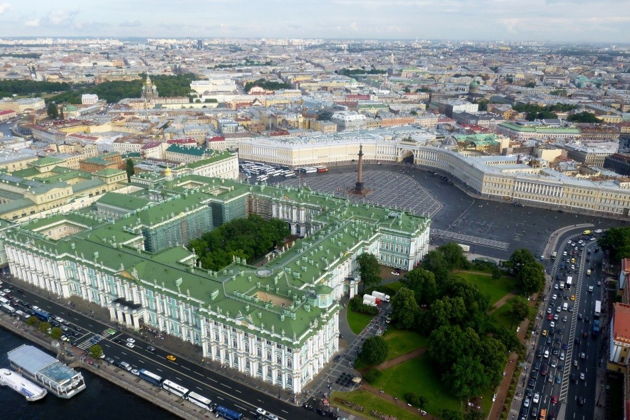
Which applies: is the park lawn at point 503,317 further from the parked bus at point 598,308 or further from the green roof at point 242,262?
the green roof at point 242,262

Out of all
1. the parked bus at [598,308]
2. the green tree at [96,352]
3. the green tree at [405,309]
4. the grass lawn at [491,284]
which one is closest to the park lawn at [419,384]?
the green tree at [405,309]

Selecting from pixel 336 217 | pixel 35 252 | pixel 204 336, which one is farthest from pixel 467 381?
pixel 35 252

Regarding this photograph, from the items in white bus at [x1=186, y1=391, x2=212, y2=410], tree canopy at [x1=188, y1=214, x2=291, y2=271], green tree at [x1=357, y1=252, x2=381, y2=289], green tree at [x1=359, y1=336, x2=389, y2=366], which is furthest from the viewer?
tree canopy at [x1=188, y1=214, x2=291, y2=271]

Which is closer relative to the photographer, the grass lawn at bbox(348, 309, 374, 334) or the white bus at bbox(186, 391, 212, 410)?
the white bus at bbox(186, 391, 212, 410)

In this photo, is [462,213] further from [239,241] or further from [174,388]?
[174,388]

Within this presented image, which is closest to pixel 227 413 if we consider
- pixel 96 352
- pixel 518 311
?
pixel 96 352

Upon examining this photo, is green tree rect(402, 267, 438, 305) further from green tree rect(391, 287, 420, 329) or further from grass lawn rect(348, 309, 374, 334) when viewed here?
grass lawn rect(348, 309, 374, 334)

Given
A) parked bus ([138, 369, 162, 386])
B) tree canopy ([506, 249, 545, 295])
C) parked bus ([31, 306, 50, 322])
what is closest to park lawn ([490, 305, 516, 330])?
tree canopy ([506, 249, 545, 295])
